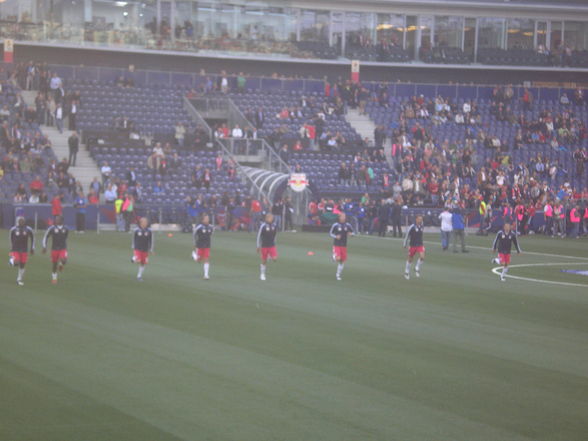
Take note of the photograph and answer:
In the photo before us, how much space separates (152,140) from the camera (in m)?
52.9

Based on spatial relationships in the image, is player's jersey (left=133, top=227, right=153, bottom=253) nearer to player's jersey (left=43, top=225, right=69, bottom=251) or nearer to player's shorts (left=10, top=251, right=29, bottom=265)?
player's jersey (left=43, top=225, right=69, bottom=251)

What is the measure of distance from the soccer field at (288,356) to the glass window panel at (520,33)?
133 ft

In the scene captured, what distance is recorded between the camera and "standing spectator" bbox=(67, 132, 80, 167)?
4828 cm

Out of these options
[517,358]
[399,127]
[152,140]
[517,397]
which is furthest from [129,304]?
[399,127]

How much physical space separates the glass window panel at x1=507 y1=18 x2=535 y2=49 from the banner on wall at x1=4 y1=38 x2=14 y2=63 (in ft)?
109

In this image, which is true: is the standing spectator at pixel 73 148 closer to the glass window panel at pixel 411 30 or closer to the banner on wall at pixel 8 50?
the banner on wall at pixel 8 50

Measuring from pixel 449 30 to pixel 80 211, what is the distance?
110 feet

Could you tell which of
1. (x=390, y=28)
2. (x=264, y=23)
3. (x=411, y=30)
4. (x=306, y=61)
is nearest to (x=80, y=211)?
(x=264, y=23)

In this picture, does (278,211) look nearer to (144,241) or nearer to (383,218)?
(383,218)

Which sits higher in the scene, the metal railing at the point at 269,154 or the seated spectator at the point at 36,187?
the metal railing at the point at 269,154

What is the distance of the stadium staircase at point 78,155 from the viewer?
160ft

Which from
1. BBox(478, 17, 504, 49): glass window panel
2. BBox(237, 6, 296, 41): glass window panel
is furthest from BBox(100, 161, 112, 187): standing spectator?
BBox(478, 17, 504, 49): glass window panel

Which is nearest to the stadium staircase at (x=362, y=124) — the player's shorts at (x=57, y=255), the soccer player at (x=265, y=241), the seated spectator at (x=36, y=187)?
the seated spectator at (x=36, y=187)

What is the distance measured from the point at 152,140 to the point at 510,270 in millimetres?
25923
